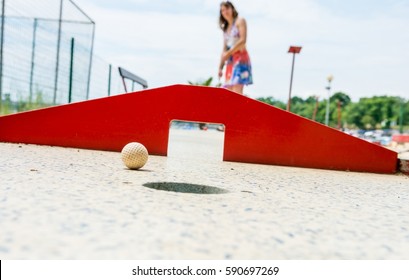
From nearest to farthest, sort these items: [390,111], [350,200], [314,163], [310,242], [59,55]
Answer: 1. [310,242]
2. [350,200]
3. [314,163]
4. [59,55]
5. [390,111]

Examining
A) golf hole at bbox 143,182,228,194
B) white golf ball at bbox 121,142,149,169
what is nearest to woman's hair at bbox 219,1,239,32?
white golf ball at bbox 121,142,149,169

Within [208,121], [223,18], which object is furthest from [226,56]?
[208,121]

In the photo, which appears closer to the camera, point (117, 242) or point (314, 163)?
point (117, 242)

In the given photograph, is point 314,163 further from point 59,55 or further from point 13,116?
point 59,55

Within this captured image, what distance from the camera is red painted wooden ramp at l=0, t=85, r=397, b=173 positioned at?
537 centimetres

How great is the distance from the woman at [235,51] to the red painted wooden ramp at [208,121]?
15.9 inches

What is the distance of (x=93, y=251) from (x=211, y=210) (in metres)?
0.86

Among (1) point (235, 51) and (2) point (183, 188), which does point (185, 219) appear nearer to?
(2) point (183, 188)

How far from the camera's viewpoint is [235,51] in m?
5.66

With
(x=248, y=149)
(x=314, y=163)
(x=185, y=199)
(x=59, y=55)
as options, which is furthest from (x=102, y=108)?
(x=59, y=55)

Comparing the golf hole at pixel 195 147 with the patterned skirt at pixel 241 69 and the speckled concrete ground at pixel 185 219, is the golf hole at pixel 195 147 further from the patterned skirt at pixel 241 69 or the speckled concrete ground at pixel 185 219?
the speckled concrete ground at pixel 185 219

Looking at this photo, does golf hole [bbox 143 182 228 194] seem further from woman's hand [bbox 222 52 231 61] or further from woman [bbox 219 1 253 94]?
woman's hand [bbox 222 52 231 61]

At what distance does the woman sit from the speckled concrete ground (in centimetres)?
266

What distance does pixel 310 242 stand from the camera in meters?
1.66
